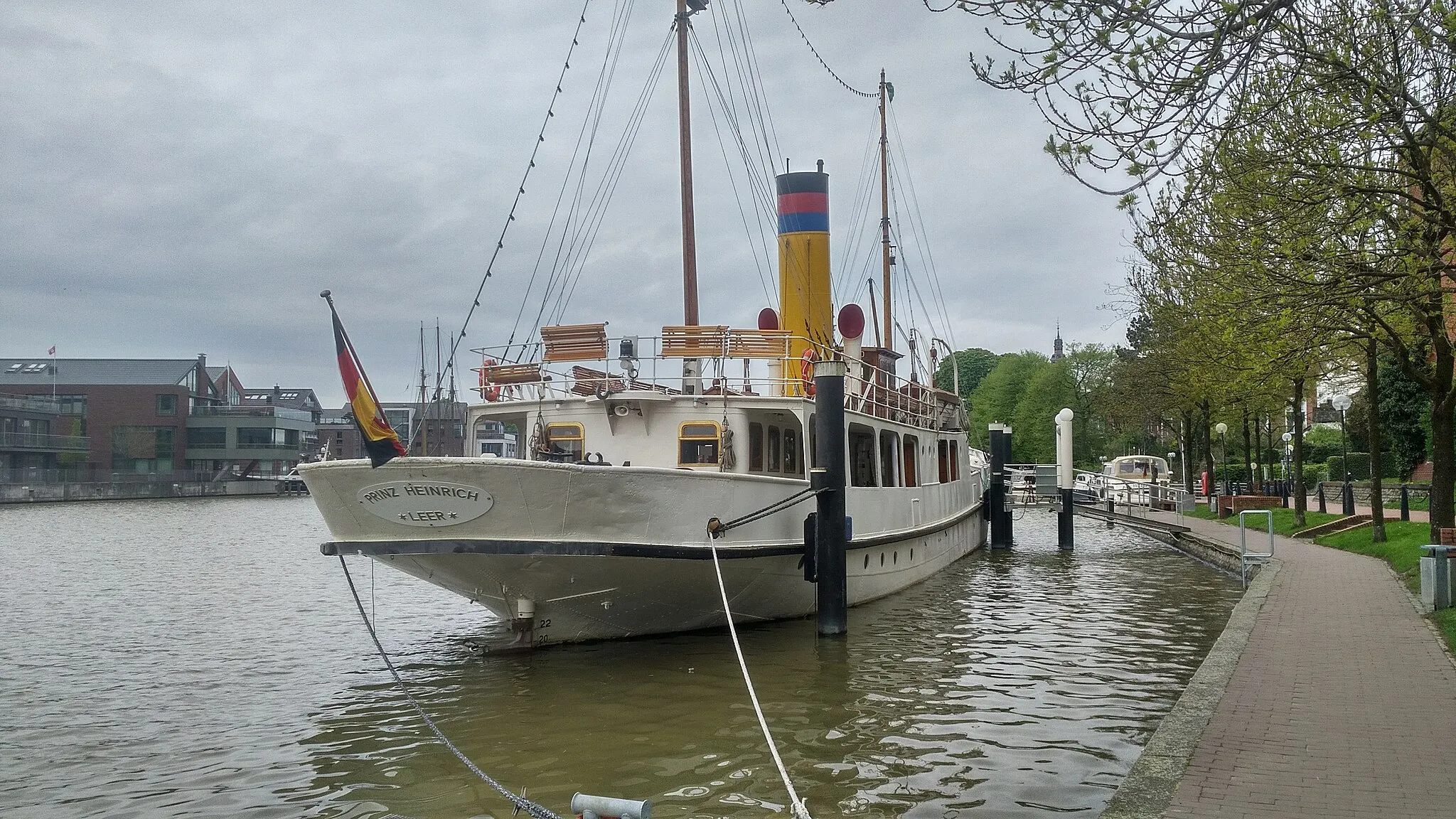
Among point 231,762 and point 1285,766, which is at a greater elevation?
point 1285,766

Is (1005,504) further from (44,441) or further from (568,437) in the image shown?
(44,441)

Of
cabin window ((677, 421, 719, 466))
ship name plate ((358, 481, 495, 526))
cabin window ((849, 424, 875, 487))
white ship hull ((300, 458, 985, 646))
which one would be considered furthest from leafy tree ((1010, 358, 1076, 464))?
ship name plate ((358, 481, 495, 526))

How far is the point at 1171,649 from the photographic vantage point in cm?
1411

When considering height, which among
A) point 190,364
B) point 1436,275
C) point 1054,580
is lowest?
→ point 1054,580

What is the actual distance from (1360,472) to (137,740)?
51.4 meters

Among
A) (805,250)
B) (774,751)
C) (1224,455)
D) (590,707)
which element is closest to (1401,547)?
(805,250)

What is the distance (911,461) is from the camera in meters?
21.0

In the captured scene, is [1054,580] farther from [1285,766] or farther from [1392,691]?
[1285,766]

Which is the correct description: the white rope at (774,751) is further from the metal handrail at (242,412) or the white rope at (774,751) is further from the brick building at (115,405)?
the metal handrail at (242,412)

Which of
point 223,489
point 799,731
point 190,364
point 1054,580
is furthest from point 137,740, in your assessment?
point 190,364

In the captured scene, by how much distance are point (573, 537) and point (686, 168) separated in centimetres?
890

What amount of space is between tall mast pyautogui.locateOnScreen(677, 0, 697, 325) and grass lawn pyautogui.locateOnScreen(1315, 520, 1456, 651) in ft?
36.9

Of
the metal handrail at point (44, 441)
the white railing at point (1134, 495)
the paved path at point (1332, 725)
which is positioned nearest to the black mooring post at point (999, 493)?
the white railing at point (1134, 495)

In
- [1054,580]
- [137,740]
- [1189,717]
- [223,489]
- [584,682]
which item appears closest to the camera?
[1189,717]
